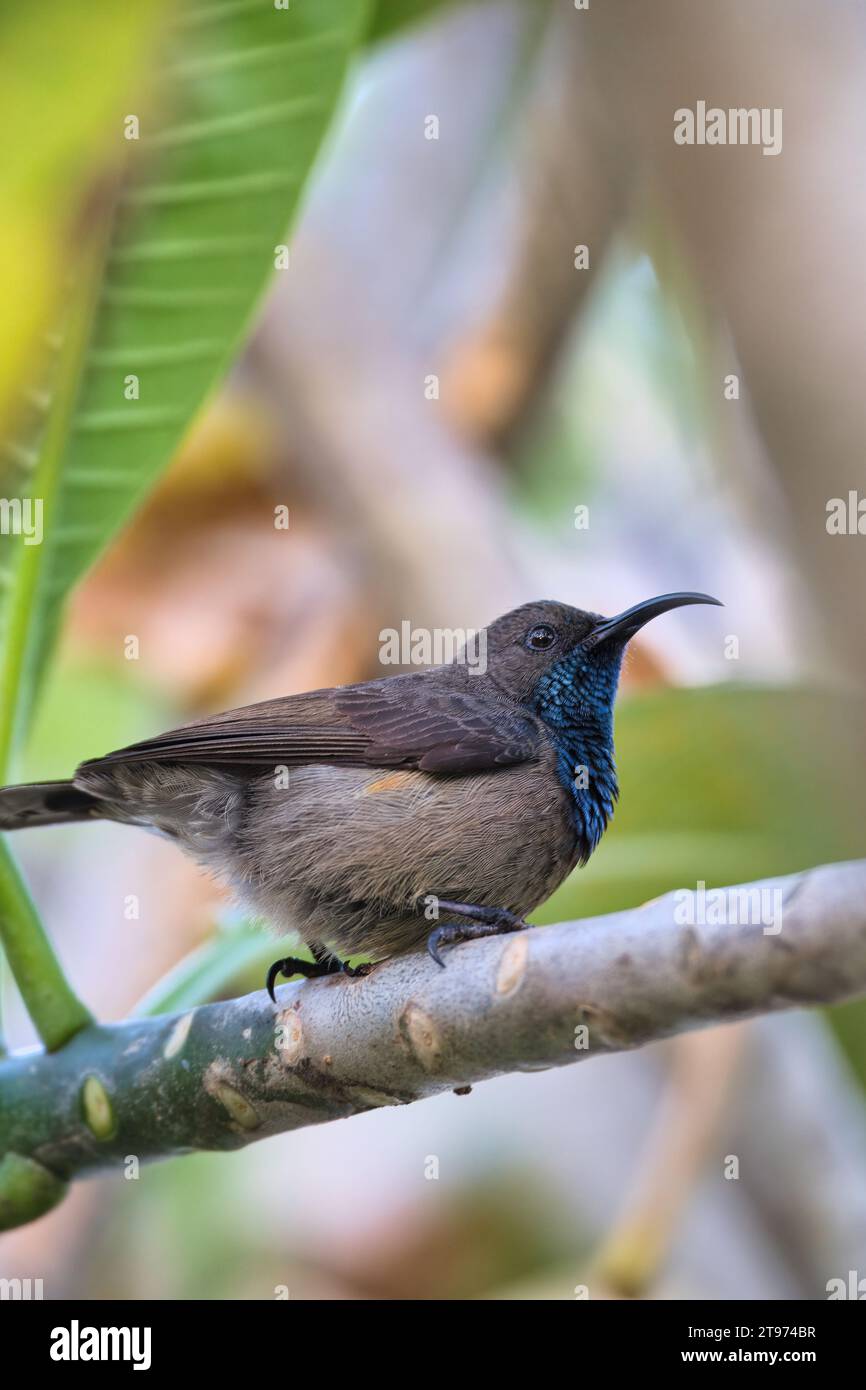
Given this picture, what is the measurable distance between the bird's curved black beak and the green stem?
1.34m

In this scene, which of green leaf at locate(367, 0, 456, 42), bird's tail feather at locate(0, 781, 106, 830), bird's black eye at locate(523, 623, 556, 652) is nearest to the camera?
bird's tail feather at locate(0, 781, 106, 830)

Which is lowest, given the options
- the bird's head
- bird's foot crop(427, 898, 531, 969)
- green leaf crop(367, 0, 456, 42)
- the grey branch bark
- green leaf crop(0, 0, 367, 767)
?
the grey branch bark

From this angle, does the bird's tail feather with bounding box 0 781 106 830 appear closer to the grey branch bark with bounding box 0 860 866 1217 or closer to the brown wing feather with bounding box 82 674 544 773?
the brown wing feather with bounding box 82 674 544 773

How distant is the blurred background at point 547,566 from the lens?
187 cm

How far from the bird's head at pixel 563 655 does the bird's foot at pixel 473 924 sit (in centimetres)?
53

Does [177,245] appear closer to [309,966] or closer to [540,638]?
[540,638]

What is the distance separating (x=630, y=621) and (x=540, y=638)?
0.22 m

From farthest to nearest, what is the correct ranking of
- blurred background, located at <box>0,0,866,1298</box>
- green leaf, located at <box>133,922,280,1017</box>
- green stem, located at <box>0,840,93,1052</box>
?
green leaf, located at <box>133,922,280,1017</box>
green stem, located at <box>0,840,93,1052</box>
blurred background, located at <box>0,0,866,1298</box>

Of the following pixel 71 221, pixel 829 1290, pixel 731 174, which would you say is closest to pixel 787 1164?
pixel 829 1290

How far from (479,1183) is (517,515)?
241 cm

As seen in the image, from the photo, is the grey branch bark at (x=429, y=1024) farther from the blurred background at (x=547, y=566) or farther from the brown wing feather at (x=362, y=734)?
the brown wing feather at (x=362, y=734)

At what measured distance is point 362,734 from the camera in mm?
2734

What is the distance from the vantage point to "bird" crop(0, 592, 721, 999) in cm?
249

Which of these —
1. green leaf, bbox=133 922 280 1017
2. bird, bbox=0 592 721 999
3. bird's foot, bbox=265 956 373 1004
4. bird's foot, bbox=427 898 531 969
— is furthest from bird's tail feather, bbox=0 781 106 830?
bird's foot, bbox=427 898 531 969
